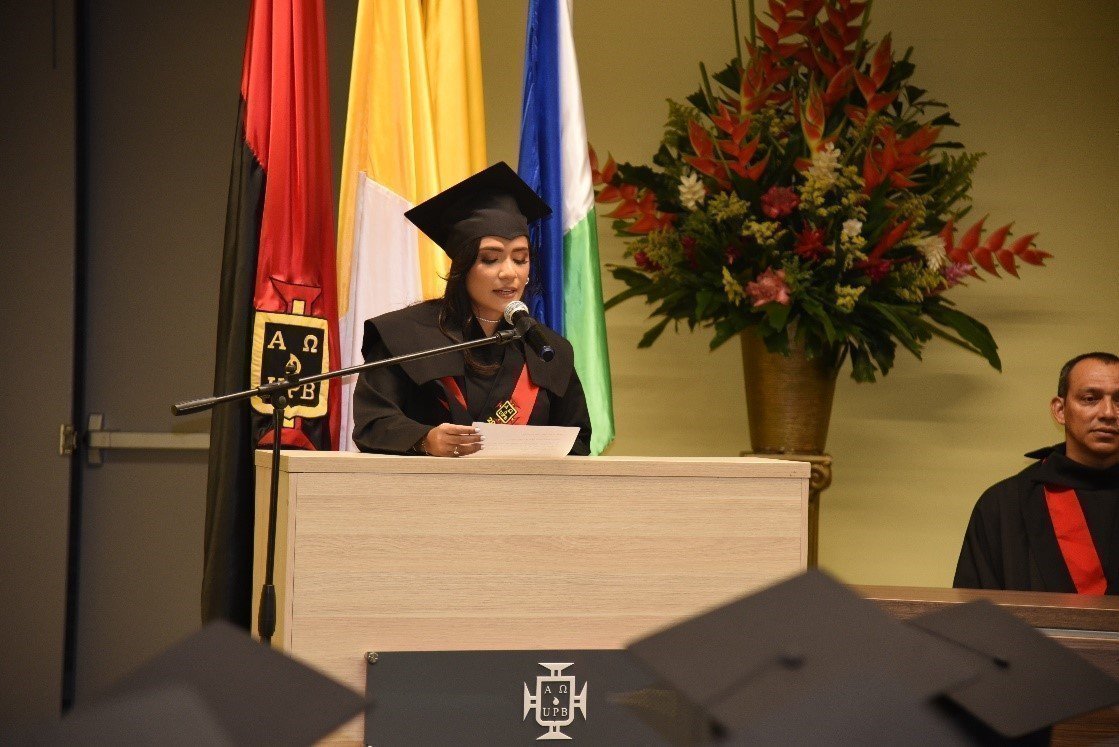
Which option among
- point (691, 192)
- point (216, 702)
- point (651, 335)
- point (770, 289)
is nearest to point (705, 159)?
point (691, 192)

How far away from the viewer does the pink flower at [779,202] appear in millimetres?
3848

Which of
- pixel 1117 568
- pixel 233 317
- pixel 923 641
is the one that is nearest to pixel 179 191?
pixel 233 317

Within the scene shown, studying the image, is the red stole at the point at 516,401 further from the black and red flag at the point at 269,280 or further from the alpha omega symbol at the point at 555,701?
the alpha omega symbol at the point at 555,701

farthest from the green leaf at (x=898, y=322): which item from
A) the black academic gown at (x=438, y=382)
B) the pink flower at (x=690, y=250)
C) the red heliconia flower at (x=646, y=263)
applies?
the black academic gown at (x=438, y=382)

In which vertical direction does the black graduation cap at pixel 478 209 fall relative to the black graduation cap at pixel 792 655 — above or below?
above

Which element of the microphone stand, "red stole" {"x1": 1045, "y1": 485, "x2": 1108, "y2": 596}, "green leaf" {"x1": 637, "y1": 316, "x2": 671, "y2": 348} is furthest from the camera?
"green leaf" {"x1": 637, "y1": 316, "x2": 671, "y2": 348}

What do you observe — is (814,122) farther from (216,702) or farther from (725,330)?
(216,702)

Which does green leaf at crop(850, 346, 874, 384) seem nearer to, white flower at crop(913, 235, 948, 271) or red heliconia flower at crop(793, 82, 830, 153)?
white flower at crop(913, 235, 948, 271)

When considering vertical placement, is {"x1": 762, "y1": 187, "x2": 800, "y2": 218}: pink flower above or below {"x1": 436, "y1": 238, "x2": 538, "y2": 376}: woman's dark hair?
above

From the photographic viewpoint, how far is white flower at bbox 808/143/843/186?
378 centimetres

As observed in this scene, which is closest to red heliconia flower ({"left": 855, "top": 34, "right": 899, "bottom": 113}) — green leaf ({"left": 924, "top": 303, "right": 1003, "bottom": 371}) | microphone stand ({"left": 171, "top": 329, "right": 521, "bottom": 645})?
green leaf ({"left": 924, "top": 303, "right": 1003, "bottom": 371})

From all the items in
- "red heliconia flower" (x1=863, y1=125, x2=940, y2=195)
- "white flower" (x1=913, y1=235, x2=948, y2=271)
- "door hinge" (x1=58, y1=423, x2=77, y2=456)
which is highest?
"red heliconia flower" (x1=863, y1=125, x2=940, y2=195)

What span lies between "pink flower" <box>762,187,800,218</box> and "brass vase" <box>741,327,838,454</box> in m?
0.45

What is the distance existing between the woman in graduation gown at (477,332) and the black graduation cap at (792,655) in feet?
6.20
